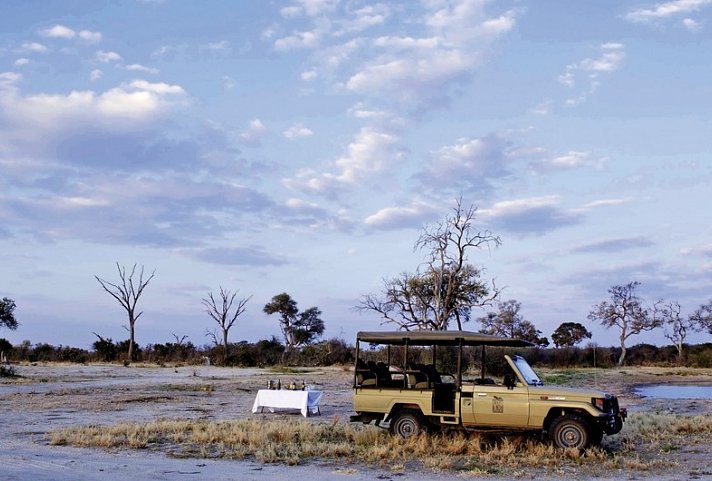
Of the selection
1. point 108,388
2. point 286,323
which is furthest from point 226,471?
point 286,323

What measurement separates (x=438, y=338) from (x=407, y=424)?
1596mm

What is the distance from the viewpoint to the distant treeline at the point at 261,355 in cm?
5997

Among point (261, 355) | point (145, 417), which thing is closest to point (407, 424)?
point (145, 417)

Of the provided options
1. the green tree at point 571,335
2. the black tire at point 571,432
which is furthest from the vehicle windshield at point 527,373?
the green tree at point 571,335

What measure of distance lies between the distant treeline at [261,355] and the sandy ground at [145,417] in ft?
53.6

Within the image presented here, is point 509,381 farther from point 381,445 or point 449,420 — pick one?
point 381,445

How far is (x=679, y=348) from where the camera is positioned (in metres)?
70.8

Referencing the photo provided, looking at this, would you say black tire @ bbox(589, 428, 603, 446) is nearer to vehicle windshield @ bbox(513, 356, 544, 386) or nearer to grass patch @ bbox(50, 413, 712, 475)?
grass patch @ bbox(50, 413, 712, 475)

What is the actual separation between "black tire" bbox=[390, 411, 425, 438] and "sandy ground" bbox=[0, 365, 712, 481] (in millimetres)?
1913

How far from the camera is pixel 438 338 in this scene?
15.0 meters

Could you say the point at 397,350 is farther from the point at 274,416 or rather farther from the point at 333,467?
the point at 333,467

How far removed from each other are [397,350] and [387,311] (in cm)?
1991

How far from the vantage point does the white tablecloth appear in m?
21.0

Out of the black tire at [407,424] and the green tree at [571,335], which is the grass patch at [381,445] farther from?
the green tree at [571,335]
